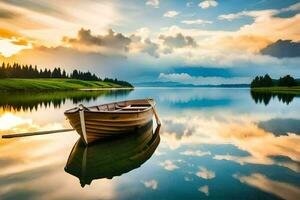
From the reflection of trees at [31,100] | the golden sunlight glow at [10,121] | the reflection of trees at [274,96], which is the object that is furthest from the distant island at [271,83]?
the golden sunlight glow at [10,121]

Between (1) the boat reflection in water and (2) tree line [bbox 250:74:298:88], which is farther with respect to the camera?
(2) tree line [bbox 250:74:298:88]

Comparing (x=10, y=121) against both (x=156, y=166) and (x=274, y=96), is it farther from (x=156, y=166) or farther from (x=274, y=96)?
(x=274, y=96)

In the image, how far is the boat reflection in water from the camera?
13367 millimetres

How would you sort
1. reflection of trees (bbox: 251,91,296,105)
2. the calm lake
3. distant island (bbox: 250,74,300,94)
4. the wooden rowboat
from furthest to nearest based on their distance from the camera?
1. distant island (bbox: 250,74,300,94)
2. reflection of trees (bbox: 251,91,296,105)
3. the wooden rowboat
4. the calm lake

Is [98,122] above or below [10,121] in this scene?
above

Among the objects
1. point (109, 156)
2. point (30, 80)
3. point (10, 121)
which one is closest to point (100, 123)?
point (109, 156)

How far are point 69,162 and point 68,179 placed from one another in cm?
289

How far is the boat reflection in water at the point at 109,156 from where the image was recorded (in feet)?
43.9

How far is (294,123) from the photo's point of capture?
95.2 feet

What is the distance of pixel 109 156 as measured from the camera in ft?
53.5

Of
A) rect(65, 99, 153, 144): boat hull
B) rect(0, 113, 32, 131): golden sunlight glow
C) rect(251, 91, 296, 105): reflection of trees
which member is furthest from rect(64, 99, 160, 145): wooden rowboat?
rect(251, 91, 296, 105): reflection of trees

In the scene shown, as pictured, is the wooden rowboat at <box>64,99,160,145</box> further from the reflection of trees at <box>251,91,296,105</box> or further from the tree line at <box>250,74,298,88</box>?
the tree line at <box>250,74,298,88</box>

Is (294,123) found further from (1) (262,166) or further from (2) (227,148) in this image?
(1) (262,166)

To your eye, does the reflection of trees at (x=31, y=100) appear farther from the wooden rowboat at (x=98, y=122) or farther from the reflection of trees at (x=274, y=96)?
the reflection of trees at (x=274, y=96)
